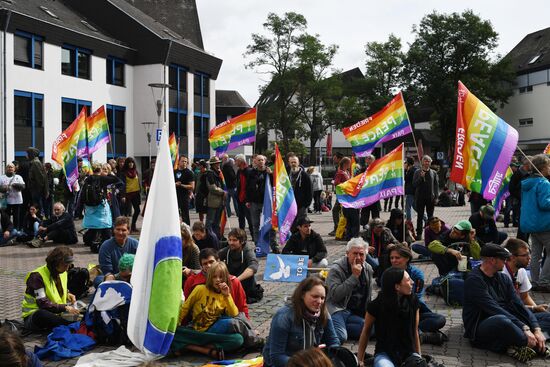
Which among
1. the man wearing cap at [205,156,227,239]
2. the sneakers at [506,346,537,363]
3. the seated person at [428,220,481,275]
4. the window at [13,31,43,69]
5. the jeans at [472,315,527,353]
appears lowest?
the sneakers at [506,346,537,363]

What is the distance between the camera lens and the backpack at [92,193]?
45.1ft

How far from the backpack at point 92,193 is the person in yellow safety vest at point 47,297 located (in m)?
6.43

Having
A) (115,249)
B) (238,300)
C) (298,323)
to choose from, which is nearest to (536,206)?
(238,300)

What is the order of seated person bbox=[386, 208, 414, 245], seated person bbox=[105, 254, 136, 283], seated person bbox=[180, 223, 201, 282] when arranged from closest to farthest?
1. seated person bbox=[105, 254, 136, 283]
2. seated person bbox=[180, 223, 201, 282]
3. seated person bbox=[386, 208, 414, 245]

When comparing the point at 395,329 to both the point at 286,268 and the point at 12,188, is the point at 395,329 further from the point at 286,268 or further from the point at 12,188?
the point at 12,188

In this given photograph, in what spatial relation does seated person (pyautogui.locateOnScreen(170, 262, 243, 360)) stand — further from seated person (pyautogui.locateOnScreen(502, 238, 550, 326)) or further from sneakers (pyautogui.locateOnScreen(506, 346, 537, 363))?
seated person (pyautogui.locateOnScreen(502, 238, 550, 326))

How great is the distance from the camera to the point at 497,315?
21.1 feet

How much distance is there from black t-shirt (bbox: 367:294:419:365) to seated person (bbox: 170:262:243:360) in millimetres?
1522

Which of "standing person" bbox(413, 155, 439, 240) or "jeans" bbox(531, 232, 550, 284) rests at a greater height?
"standing person" bbox(413, 155, 439, 240)

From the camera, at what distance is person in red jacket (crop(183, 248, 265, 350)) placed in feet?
21.4

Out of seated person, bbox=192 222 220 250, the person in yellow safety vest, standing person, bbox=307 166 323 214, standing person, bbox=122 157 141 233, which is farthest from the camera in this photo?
standing person, bbox=307 166 323 214

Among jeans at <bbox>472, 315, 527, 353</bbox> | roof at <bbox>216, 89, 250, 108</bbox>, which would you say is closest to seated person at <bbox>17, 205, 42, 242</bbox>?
jeans at <bbox>472, 315, 527, 353</bbox>

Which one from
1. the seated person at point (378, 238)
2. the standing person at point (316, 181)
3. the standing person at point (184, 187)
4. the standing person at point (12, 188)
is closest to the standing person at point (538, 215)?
the seated person at point (378, 238)

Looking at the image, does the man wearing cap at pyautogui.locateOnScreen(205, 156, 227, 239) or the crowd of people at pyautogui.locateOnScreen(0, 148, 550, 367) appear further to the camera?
the man wearing cap at pyautogui.locateOnScreen(205, 156, 227, 239)
